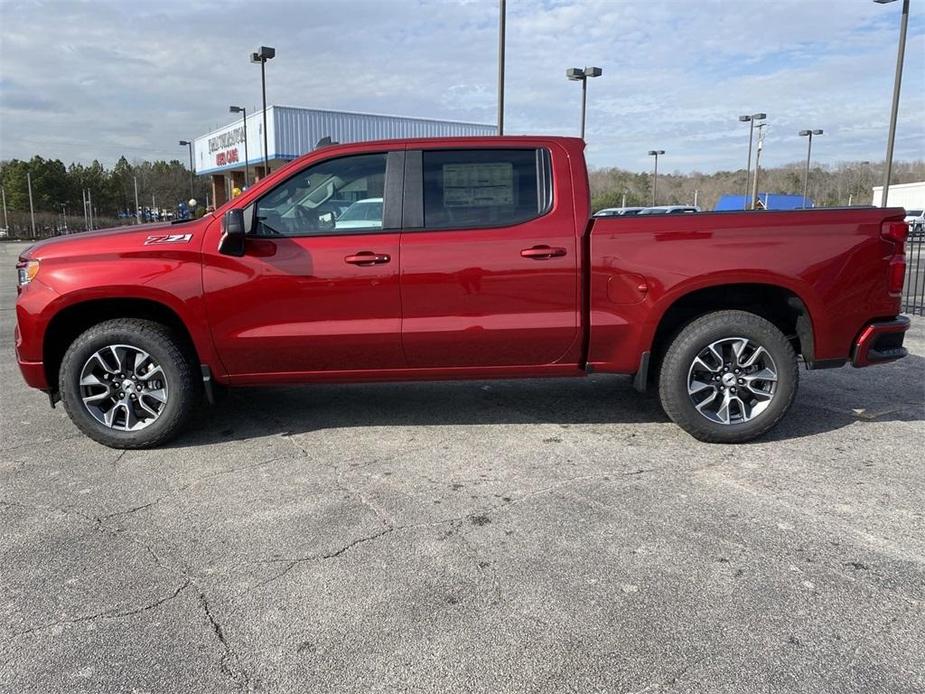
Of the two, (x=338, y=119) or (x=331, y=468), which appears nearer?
(x=331, y=468)

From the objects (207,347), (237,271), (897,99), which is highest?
(897,99)

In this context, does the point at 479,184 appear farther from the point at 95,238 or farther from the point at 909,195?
the point at 909,195

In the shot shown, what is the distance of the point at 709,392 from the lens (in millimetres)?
4605

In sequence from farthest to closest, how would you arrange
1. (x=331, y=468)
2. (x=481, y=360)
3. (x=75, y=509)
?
(x=481, y=360)
(x=331, y=468)
(x=75, y=509)

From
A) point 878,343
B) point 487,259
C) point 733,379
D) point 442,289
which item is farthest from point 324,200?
point 878,343

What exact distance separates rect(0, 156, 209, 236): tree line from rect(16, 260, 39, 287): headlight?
8495 cm

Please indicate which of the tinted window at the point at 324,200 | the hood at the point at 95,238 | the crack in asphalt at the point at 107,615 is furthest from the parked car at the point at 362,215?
the crack in asphalt at the point at 107,615

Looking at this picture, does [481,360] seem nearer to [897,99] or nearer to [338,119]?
[897,99]

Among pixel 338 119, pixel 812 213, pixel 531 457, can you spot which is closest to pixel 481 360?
pixel 531 457

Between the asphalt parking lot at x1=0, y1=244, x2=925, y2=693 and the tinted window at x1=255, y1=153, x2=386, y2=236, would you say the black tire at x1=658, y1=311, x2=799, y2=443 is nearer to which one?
the asphalt parking lot at x1=0, y1=244, x2=925, y2=693

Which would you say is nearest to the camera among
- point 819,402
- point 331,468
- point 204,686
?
point 204,686

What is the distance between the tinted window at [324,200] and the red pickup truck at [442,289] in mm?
13

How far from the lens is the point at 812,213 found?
4.45 m

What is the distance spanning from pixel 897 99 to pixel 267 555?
20.1m
